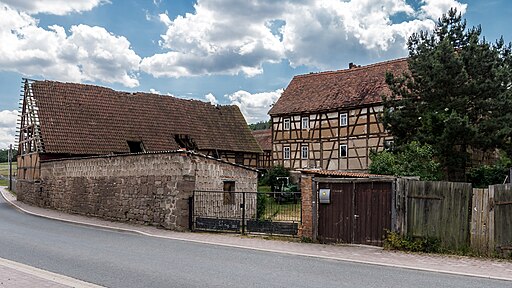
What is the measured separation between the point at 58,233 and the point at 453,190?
1274 centimetres

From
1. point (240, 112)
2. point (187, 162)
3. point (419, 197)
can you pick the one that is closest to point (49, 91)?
point (240, 112)

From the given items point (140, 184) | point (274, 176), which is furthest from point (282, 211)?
point (274, 176)

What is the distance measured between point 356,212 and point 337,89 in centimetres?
2691

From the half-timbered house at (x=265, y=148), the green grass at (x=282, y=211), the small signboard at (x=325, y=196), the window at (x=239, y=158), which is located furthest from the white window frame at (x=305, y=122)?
the small signboard at (x=325, y=196)

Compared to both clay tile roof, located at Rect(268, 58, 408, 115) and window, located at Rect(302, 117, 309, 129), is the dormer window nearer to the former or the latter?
clay tile roof, located at Rect(268, 58, 408, 115)

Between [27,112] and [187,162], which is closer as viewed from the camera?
[187,162]

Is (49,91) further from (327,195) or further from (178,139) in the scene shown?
(327,195)

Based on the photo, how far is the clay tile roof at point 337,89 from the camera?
122 feet

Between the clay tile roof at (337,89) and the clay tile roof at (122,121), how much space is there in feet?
16.2

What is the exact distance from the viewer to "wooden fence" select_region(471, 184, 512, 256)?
476 inches

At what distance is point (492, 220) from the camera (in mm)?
12281

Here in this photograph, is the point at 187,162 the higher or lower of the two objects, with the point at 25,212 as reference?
higher

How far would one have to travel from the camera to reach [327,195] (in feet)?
47.4

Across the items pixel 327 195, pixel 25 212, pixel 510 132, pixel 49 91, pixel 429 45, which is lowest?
pixel 25 212
